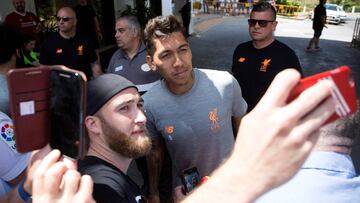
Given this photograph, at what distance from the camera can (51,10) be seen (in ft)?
27.4

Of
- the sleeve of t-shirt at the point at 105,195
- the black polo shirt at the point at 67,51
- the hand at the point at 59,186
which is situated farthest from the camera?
the black polo shirt at the point at 67,51

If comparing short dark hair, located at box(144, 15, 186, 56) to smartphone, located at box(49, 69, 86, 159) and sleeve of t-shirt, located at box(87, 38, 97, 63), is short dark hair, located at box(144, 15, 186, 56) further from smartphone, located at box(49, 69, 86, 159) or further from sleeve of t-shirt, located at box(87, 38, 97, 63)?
sleeve of t-shirt, located at box(87, 38, 97, 63)

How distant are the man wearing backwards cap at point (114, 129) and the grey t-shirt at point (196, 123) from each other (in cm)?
39

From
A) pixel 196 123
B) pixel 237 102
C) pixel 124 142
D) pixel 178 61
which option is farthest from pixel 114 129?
pixel 237 102

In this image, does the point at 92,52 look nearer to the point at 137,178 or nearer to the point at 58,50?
the point at 58,50

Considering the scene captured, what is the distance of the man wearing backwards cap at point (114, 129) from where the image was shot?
5.69ft

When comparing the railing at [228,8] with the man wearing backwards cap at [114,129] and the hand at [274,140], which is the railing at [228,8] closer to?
the man wearing backwards cap at [114,129]

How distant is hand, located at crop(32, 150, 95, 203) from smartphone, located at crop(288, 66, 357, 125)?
0.59m

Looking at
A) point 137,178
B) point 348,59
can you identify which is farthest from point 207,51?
point 137,178

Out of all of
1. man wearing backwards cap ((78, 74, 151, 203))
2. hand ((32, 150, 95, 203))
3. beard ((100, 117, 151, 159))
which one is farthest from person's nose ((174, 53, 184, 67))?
hand ((32, 150, 95, 203))

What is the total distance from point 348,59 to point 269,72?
908cm

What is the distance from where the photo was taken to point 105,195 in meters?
1.43

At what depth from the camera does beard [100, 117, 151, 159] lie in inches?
70.1

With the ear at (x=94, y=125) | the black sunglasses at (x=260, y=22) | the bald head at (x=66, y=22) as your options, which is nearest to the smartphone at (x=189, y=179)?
the ear at (x=94, y=125)
